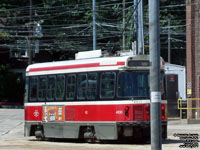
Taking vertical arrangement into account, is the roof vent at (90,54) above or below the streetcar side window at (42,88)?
above

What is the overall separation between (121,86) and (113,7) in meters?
38.1

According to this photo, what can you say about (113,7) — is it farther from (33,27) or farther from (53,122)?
(53,122)

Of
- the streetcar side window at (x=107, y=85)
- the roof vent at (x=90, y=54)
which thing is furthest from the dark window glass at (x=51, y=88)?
the streetcar side window at (x=107, y=85)

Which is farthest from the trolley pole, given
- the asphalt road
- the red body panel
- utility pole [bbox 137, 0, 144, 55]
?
utility pole [bbox 137, 0, 144, 55]

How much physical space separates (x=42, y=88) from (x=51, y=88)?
2.11 feet

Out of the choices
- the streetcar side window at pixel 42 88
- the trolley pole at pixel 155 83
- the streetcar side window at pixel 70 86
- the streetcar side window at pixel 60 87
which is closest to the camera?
the trolley pole at pixel 155 83

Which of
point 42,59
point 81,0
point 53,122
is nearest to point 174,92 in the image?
point 53,122

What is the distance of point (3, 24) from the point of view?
61.9m

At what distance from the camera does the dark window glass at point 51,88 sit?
2395 cm

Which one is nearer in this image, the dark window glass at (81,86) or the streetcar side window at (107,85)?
the streetcar side window at (107,85)

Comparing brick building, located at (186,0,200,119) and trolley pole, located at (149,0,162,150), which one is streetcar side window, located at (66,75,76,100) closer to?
trolley pole, located at (149,0,162,150)

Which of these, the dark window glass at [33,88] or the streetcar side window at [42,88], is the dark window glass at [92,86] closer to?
the streetcar side window at [42,88]

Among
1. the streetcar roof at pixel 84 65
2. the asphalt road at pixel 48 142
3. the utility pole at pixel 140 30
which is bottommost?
the asphalt road at pixel 48 142

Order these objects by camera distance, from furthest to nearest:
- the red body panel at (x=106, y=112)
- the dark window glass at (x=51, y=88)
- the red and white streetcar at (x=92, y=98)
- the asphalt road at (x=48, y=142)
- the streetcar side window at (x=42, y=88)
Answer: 1. the streetcar side window at (x=42, y=88)
2. the dark window glass at (x=51, y=88)
3. the red and white streetcar at (x=92, y=98)
4. the red body panel at (x=106, y=112)
5. the asphalt road at (x=48, y=142)
